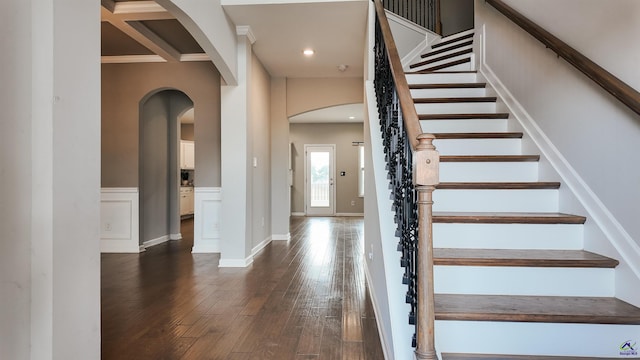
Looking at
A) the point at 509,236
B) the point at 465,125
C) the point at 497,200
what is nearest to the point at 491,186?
the point at 497,200

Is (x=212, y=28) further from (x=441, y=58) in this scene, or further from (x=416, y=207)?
(x=416, y=207)

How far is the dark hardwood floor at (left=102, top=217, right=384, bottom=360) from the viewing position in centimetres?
205

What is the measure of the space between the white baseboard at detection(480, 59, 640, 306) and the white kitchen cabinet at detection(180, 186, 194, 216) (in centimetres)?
774

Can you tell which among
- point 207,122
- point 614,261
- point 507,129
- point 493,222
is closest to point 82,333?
point 493,222

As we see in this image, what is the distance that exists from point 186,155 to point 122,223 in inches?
170

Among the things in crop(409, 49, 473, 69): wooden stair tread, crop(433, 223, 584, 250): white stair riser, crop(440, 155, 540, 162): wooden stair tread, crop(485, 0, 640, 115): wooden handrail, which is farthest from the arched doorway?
crop(485, 0, 640, 115): wooden handrail

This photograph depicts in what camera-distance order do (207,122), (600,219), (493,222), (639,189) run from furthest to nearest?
(207,122) < (493,222) < (600,219) < (639,189)

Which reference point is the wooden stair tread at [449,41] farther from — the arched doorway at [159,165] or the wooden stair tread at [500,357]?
the arched doorway at [159,165]

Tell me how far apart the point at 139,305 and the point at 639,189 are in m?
3.33

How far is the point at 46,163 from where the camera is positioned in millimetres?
1258

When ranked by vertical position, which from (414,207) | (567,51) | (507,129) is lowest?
(414,207)

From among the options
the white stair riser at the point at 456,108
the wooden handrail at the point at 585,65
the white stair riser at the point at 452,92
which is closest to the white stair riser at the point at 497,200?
the wooden handrail at the point at 585,65

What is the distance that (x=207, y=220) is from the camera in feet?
16.2

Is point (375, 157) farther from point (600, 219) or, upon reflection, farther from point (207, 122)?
point (207, 122)
